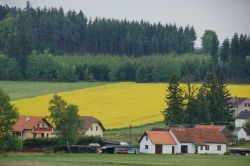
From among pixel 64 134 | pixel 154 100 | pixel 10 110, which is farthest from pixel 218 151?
pixel 154 100

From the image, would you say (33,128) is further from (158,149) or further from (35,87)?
(35,87)

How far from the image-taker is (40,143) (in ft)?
282

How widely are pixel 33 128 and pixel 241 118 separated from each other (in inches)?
1319

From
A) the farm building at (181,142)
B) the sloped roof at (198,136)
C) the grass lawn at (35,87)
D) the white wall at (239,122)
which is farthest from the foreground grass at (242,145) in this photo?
the grass lawn at (35,87)

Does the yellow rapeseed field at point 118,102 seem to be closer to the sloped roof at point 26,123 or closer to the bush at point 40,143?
the sloped roof at point 26,123

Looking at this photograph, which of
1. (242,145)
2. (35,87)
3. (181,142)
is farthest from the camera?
(35,87)

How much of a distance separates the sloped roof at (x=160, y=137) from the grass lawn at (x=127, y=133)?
3.32m

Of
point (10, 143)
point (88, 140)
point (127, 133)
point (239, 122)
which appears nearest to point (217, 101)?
point (239, 122)

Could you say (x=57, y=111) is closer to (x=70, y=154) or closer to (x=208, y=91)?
(x=70, y=154)

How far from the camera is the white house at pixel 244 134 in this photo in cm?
9897

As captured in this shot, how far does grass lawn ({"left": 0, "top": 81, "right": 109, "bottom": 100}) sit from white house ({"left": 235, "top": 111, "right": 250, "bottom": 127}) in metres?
37.0

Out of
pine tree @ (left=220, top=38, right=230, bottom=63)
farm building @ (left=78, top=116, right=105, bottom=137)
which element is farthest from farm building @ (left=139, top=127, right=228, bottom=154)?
pine tree @ (left=220, top=38, right=230, bottom=63)

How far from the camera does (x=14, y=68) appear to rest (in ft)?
539

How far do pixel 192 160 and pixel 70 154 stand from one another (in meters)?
12.7
